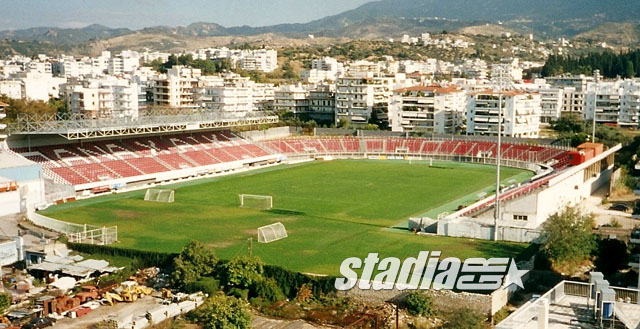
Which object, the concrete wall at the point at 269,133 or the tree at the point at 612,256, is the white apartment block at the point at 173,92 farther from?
the tree at the point at 612,256

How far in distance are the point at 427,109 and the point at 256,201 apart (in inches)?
1394

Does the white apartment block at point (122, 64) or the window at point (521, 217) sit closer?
the window at point (521, 217)

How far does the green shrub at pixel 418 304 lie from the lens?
66.1ft

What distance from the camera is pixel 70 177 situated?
138 ft

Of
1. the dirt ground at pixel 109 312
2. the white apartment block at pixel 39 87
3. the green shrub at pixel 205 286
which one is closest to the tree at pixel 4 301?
the dirt ground at pixel 109 312

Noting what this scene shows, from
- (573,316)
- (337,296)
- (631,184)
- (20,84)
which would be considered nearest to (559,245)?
(337,296)

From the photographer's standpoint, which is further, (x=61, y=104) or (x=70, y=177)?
(x=61, y=104)

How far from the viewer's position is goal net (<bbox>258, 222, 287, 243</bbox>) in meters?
29.0

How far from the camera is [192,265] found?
912 inches

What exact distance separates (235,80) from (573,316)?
78.3m

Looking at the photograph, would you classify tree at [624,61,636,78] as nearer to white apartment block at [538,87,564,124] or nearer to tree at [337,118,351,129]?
white apartment block at [538,87,564,124]

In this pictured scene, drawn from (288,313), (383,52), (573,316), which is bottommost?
(288,313)

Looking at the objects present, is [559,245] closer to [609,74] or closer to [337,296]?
[337,296]

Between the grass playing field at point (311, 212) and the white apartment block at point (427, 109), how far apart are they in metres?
14.8
